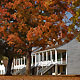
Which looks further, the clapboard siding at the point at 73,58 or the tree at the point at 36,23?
the clapboard siding at the point at 73,58

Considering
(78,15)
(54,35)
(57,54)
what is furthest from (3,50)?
(78,15)

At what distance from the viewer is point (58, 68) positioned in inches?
1821

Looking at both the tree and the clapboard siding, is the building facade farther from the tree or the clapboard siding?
the tree

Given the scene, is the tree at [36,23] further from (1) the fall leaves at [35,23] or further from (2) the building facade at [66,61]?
(2) the building facade at [66,61]

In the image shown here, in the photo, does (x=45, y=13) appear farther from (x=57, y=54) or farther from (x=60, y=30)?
(x=57, y=54)

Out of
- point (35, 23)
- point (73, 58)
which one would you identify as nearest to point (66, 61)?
point (73, 58)

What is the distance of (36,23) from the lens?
23781mm

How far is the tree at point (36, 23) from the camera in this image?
73.2ft

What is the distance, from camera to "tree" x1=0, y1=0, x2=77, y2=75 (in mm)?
22312

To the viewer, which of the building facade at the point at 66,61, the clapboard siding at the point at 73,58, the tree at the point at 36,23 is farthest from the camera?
the clapboard siding at the point at 73,58

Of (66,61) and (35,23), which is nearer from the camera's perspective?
(35,23)

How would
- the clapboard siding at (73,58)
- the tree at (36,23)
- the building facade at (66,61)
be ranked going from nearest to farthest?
the tree at (36,23), the building facade at (66,61), the clapboard siding at (73,58)

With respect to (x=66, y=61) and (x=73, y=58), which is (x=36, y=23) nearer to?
(x=66, y=61)

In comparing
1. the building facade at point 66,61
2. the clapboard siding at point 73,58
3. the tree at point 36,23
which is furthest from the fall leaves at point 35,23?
the clapboard siding at point 73,58
